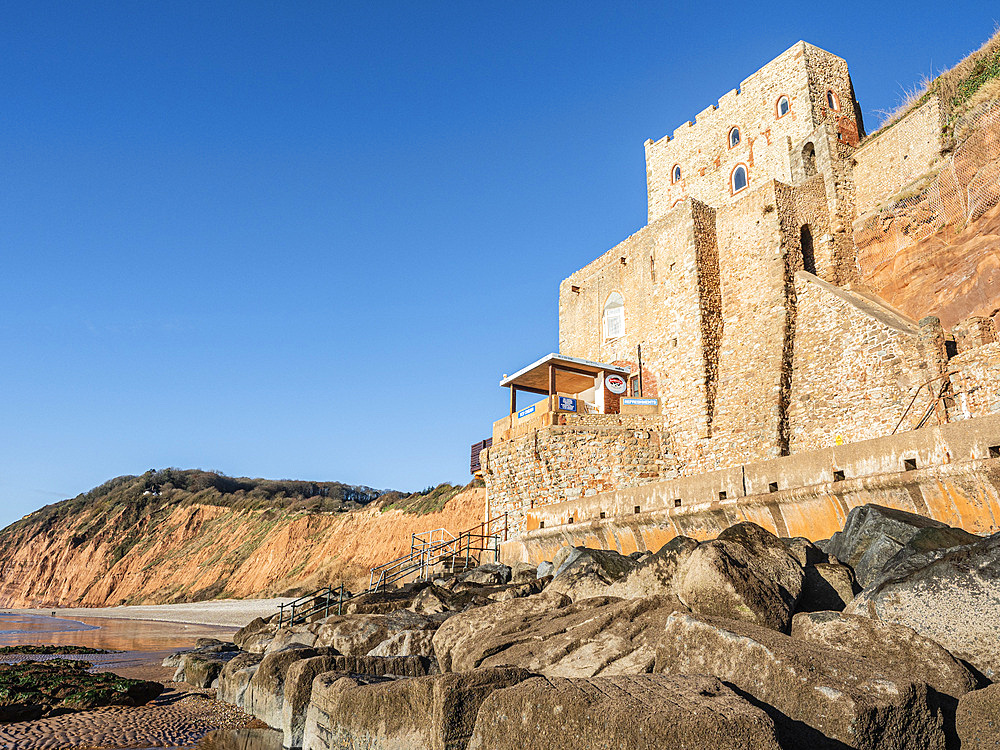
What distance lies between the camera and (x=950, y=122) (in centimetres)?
1703

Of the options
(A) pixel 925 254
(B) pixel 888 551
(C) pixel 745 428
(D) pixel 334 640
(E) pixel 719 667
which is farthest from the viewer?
(C) pixel 745 428

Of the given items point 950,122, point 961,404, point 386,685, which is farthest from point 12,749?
point 950,122

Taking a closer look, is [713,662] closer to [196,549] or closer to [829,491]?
[829,491]

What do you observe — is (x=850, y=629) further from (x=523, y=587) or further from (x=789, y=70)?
(x=789, y=70)

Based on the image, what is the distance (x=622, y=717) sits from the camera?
2.74 m

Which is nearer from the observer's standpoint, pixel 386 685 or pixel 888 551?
pixel 386 685

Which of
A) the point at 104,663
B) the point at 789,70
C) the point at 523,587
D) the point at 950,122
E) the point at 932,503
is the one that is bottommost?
the point at 104,663

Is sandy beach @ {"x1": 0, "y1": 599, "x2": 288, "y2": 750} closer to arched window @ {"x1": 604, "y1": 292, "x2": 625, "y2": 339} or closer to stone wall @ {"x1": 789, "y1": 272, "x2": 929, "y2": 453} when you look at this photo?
stone wall @ {"x1": 789, "y1": 272, "x2": 929, "y2": 453}

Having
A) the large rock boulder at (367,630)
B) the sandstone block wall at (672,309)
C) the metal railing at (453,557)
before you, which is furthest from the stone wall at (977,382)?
the metal railing at (453,557)

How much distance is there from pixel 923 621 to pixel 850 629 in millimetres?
531

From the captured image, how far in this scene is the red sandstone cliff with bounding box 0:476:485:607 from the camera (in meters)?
34.6

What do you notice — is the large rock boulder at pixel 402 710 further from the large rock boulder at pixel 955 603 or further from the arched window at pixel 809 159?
the arched window at pixel 809 159

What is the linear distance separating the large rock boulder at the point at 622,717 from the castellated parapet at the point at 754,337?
7.78 m

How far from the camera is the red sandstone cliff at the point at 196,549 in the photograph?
34.6 m
